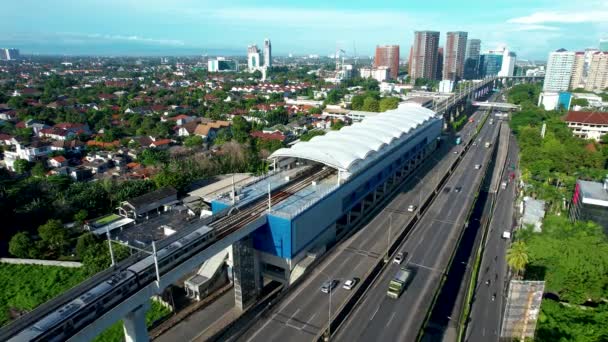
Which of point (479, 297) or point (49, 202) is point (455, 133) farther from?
point (49, 202)

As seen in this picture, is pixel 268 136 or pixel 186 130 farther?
pixel 186 130

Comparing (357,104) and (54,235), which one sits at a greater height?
(357,104)

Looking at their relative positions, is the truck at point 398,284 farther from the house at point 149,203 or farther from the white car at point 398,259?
the house at point 149,203

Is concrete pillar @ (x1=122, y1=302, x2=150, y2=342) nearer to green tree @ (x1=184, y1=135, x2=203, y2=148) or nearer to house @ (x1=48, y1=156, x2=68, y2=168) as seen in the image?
house @ (x1=48, y1=156, x2=68, y2=168)

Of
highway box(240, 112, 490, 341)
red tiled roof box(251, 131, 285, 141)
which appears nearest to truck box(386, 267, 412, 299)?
highway box(240, 112, 490, 341)

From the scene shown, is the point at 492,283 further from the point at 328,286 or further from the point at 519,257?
the point at 328,286

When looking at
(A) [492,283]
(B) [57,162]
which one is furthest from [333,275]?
(B) [57,162]
